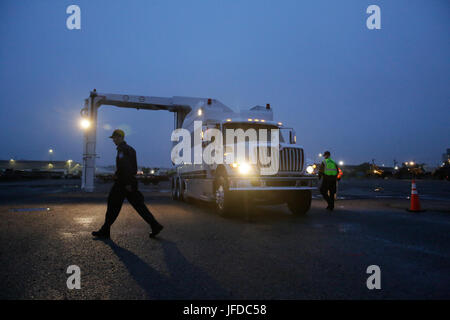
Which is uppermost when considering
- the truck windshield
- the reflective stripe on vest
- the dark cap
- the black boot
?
the truck windshield

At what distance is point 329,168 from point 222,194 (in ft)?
13.6

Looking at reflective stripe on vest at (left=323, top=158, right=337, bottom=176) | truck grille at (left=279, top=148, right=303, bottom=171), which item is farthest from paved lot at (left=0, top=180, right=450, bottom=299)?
reflective stripe on vest at (left=323, top=158, right=337, bottom=176)

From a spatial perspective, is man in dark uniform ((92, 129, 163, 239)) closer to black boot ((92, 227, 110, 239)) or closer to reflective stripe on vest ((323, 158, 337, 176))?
black boot ((92, 227, 110, 239))

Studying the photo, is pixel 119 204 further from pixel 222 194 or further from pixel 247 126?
pixel 247 126

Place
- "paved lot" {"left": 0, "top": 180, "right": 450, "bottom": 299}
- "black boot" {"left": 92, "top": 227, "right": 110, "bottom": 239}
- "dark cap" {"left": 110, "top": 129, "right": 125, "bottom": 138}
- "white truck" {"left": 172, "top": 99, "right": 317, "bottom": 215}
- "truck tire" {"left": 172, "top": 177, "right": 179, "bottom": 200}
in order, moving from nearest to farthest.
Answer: "paved lot" {"left": 0, "top": 180, "right": 450, "bottom": 299} < "black boot" {"left": 92, "top": 227, "right": 110, "bottom": 239} < "dark cap" {"left": 110, "top": 129, "right": 125, "bottom": 138} < "white truck" {"left": 172, "top": 99, "right": 317, "bottom": 215} < "truck tire" {"left": 172, "top": 177, "right": 179, "bottom": 200}

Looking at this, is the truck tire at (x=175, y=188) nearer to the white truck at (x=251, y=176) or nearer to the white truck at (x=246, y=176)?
the white truck at (x=246, y=176)

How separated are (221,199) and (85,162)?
46.2 ft

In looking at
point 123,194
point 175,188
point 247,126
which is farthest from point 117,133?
point 175,188

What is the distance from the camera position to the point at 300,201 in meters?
9.58

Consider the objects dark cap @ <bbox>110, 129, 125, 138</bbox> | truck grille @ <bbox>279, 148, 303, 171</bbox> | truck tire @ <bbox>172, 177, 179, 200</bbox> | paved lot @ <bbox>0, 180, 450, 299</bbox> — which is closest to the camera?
paved lot @ <bbox>0, 180, 450, 299</bbox>

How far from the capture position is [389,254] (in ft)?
16.1

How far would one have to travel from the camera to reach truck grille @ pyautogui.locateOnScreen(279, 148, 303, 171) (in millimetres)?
8938
